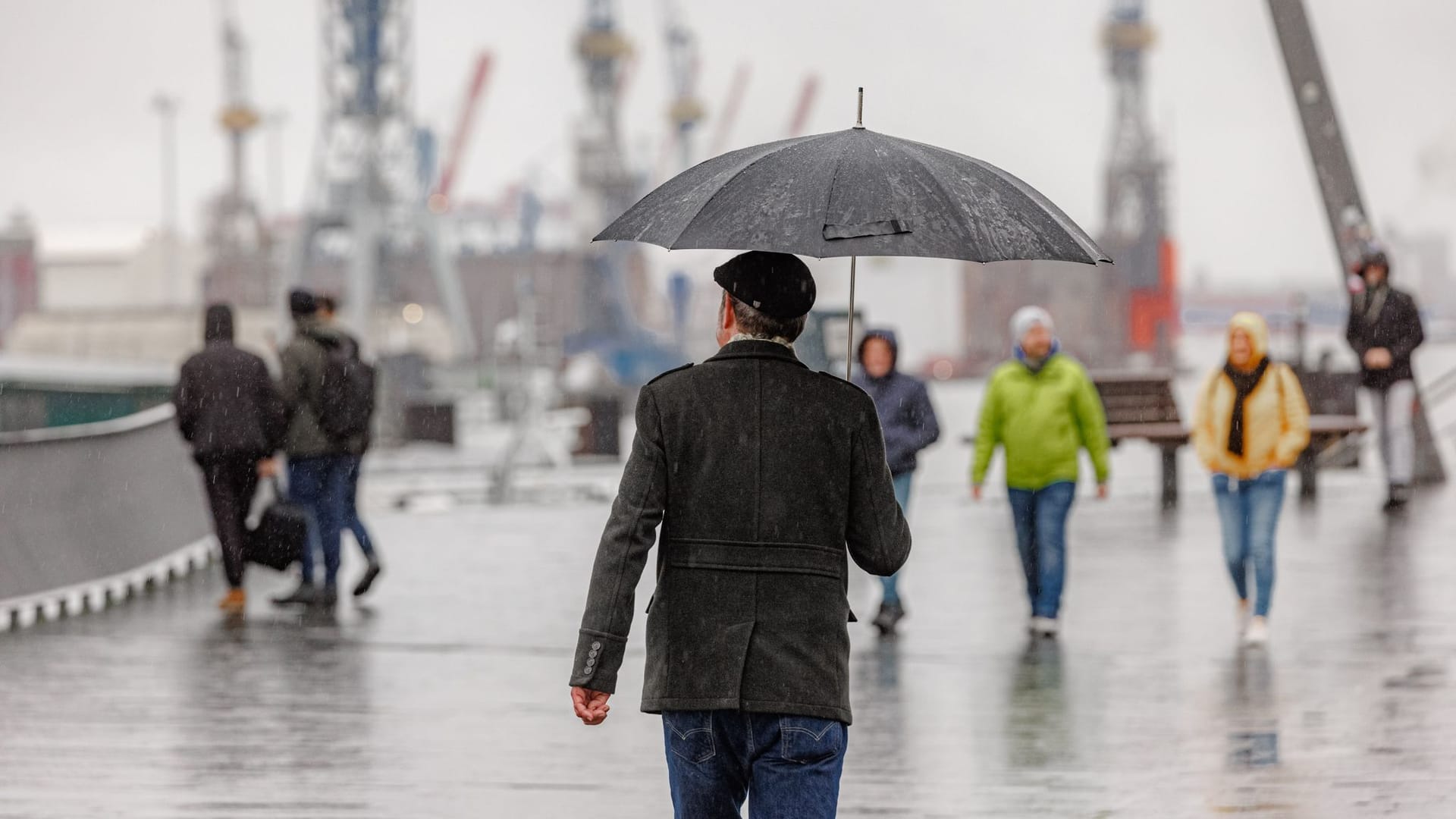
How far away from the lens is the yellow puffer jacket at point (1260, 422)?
8828mm

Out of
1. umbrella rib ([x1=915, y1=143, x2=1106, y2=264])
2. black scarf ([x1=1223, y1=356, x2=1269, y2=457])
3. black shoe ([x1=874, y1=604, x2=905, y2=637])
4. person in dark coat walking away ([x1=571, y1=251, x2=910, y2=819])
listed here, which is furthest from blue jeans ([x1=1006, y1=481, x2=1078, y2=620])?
person in dark coat walking away ([x1=571, y1=251, x2=910, y2=819])

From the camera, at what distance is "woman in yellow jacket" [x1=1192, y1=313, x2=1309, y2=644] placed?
29.0ft

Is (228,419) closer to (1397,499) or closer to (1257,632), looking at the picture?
(1257,632)

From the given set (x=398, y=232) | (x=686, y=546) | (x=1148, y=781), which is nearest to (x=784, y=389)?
(x=686, y=546)

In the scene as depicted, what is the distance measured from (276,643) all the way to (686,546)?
20.5ft

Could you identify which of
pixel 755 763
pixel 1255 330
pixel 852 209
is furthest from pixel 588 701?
pixel 1255 330

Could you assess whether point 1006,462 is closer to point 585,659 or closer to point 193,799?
point 193,799

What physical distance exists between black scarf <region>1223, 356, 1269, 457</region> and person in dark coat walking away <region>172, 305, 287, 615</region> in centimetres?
468

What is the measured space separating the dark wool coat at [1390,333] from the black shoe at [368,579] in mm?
7009

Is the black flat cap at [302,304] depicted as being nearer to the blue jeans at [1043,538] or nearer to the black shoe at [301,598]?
the black shoe at [301,598]

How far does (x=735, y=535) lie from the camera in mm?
3635

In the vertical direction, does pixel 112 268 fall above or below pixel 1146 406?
above

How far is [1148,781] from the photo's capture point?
6152 mm

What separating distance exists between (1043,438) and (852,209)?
17.8ft
